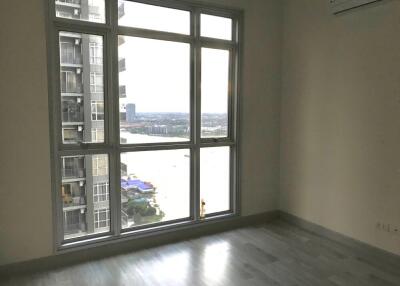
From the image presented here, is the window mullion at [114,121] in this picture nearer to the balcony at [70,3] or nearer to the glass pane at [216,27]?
the balcony at [70,3]

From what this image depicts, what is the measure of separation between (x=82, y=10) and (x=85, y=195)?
178 cm

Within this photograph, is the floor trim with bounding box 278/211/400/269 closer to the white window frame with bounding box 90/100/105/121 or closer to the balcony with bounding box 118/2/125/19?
the white window frame with bounding box 90/100/105/121

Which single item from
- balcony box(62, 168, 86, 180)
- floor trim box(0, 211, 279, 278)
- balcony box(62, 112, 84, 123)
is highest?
balcony box(62, 112, 84, 123)

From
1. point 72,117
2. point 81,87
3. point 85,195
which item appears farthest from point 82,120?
point 85,195

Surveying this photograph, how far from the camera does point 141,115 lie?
3461 mm

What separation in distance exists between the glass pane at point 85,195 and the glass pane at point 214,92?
126 centimetres

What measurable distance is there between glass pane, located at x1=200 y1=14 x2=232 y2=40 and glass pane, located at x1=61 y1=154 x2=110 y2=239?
182 centimetres

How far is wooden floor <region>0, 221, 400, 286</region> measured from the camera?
276 cm

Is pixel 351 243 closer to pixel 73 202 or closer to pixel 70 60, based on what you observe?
pixel 73 202

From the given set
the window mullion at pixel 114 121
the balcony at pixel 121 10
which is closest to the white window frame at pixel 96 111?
the window mullion at pixel 114 121

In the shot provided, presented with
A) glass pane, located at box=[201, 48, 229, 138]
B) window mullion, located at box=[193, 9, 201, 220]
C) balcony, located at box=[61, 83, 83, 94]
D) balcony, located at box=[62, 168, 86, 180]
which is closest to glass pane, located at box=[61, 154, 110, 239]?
balcony, located at box=[62, 168, 86, 180]

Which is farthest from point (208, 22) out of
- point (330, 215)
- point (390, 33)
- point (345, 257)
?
point (345, 257)

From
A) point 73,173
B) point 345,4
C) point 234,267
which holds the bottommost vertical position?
point 234,267

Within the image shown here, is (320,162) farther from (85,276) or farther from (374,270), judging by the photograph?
(85,276)
